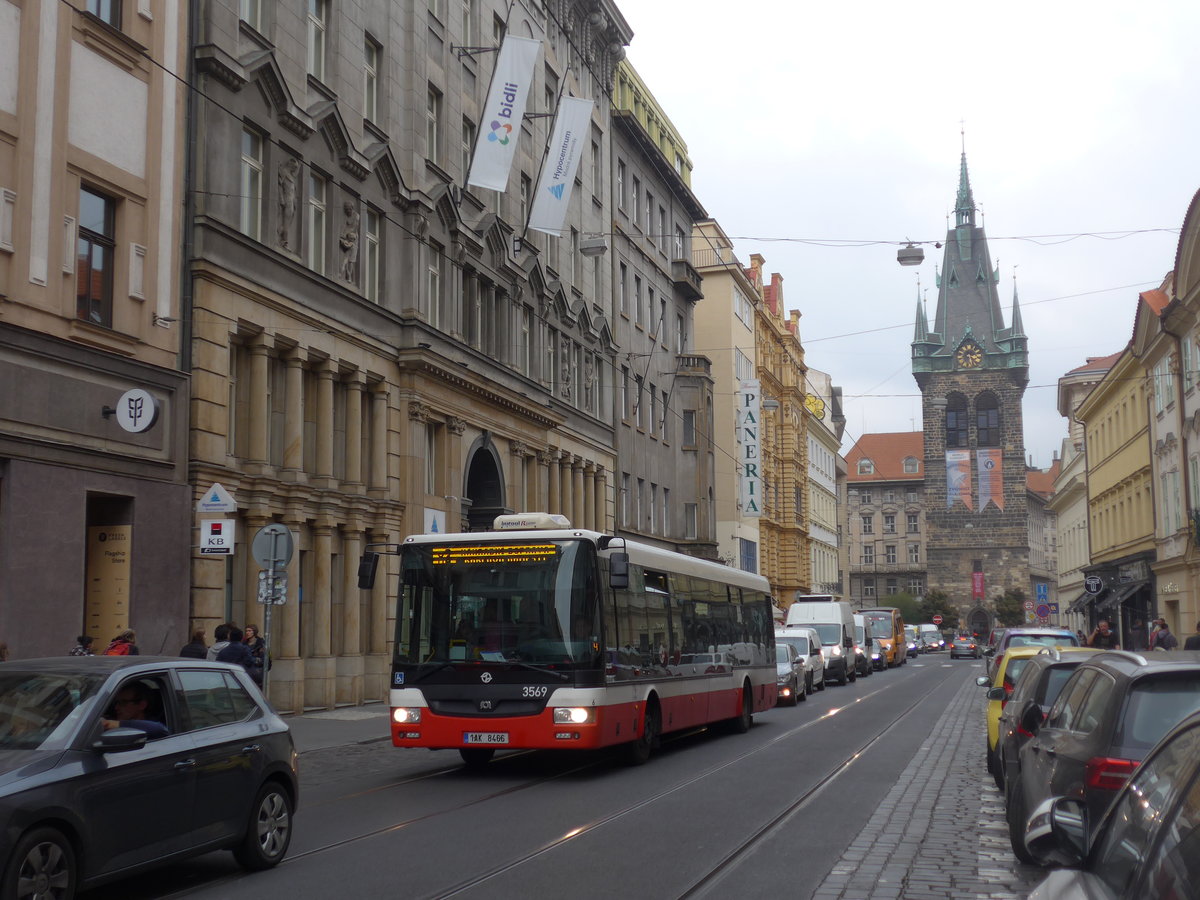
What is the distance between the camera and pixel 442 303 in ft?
107

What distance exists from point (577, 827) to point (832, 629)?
3463 centimetres

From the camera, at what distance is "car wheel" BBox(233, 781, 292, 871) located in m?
9.57

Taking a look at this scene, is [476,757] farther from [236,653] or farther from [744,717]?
[744,717]

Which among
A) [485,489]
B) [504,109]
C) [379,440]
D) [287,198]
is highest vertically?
[504,109]

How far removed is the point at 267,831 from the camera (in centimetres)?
983

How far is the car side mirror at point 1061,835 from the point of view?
4.14 meters

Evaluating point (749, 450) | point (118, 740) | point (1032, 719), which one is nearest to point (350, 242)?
point (1032, 719)

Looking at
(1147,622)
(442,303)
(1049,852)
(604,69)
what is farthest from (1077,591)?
(1049,852)

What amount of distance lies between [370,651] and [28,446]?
1157cm

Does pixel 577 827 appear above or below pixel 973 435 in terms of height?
below

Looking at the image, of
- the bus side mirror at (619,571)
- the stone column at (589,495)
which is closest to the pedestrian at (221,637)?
the bus side mirror at (619,571)

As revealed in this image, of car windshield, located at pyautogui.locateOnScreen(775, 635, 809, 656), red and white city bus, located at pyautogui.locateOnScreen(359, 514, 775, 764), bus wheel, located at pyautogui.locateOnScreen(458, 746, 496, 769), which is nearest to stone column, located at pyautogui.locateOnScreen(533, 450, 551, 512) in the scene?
car windshield, located at pyautogui.locateOnScreen(775, 635, 809, 656)

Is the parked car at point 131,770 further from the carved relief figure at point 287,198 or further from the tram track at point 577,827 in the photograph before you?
the carved relief figure at point 287,198

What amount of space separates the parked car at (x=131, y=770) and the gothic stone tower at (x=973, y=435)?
422ft
